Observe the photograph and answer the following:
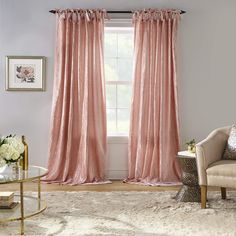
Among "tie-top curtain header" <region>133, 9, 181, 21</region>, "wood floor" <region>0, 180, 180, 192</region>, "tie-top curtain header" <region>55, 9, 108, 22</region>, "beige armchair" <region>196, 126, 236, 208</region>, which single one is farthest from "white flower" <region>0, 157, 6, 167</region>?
"tie-top curtain header" <region>133, 9, 181, 21</region>

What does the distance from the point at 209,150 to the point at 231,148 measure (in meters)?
0.32

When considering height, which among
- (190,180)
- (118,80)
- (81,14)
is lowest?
(190,180)

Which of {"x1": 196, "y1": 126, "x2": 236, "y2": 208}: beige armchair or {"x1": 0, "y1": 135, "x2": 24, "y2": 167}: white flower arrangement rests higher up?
{"x1": 0, "y1": 135, "x2": 24, "y2": 167}: white flower arrangement

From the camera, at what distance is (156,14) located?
6.09 meters

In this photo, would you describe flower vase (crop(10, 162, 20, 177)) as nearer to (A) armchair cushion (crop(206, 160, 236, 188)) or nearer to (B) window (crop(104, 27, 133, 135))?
(A) armchair cushion (crop(206, 160, 236, 188))

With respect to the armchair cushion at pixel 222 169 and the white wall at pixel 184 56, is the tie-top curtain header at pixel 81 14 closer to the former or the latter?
the white wall at pixel 184 56

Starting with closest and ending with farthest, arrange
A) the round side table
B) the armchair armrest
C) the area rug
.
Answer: the area rug → the armchair armrest → the round side table

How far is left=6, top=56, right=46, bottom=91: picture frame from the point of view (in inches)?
245

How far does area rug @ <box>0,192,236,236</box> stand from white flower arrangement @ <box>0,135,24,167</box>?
583 millimetres

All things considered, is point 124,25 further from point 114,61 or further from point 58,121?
point 58,121

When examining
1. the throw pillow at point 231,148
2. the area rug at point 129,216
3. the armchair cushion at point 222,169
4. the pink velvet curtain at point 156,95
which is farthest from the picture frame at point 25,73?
the armchair cushion at point 222,169

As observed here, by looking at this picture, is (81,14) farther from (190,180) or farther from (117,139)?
(190,180)

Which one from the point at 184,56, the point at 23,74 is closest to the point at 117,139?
the point at 184,56

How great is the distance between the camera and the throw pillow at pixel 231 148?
4.82 metres
